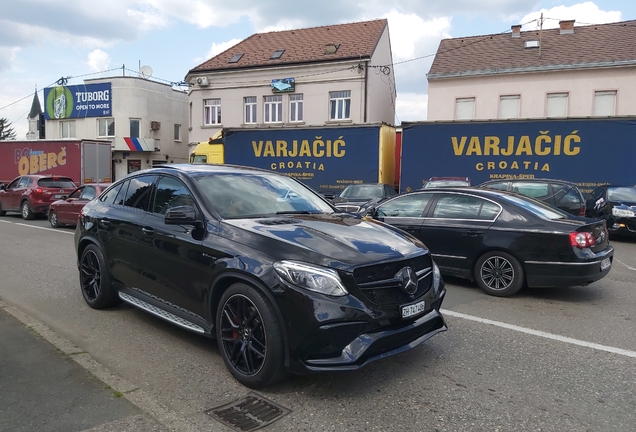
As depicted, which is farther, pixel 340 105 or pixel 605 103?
pixel 340 105

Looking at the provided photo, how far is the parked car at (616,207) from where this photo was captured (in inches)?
458

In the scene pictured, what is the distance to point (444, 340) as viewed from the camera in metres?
4.76

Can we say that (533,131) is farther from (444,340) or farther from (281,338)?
(281,338)

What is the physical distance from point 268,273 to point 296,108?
25.9 meters

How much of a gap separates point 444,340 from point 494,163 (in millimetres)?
11200

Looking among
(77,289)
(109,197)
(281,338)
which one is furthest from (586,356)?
(77,289)

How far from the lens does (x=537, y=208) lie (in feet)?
22.4

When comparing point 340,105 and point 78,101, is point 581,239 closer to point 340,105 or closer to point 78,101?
point 340,105

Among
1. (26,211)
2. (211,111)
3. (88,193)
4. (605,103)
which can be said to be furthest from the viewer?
(211,111)

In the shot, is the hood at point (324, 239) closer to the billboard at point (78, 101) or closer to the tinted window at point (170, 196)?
the tinted window at point (170, 196)

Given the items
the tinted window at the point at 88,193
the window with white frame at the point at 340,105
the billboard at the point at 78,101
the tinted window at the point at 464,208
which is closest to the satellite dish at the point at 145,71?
the billboard at the point at 78,101

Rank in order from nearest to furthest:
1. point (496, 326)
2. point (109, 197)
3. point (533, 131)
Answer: point (496, 326) < point (109, 197) < point (533, 131)

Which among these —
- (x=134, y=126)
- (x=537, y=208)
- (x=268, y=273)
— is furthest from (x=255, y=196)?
(x=134, y=126)

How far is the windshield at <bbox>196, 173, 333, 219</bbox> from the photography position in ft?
14.6
